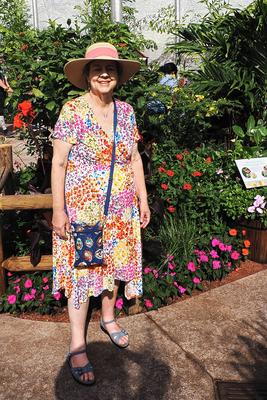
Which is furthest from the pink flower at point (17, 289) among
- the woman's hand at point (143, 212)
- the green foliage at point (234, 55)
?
the green foliage at point (234, 55)

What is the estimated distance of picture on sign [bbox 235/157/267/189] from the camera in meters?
3.75

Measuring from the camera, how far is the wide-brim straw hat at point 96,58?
83.9 inches

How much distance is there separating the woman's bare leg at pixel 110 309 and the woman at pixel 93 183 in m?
0.12

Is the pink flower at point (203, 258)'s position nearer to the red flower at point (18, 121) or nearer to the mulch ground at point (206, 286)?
the mulch ground at point (206, 286)

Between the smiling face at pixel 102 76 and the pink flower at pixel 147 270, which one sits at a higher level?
the smiling face at pixel 102 76

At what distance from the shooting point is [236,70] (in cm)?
486

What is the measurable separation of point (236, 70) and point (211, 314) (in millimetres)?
3091

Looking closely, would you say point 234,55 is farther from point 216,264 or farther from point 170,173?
point 216,264

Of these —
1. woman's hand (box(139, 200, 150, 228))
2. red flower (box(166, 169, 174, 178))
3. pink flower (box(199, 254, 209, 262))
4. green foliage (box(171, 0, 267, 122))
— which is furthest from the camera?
green foliage (box(171, 0, 267, 122))

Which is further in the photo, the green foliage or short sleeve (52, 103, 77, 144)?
the green foliage

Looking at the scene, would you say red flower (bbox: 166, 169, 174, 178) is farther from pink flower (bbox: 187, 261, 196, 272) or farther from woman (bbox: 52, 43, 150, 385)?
woman (bbox: 52, 43, 150, 385)

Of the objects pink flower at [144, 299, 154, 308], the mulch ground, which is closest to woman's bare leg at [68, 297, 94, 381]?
the mulch ground

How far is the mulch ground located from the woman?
0.56 m

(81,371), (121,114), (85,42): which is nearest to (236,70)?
(85,42)
